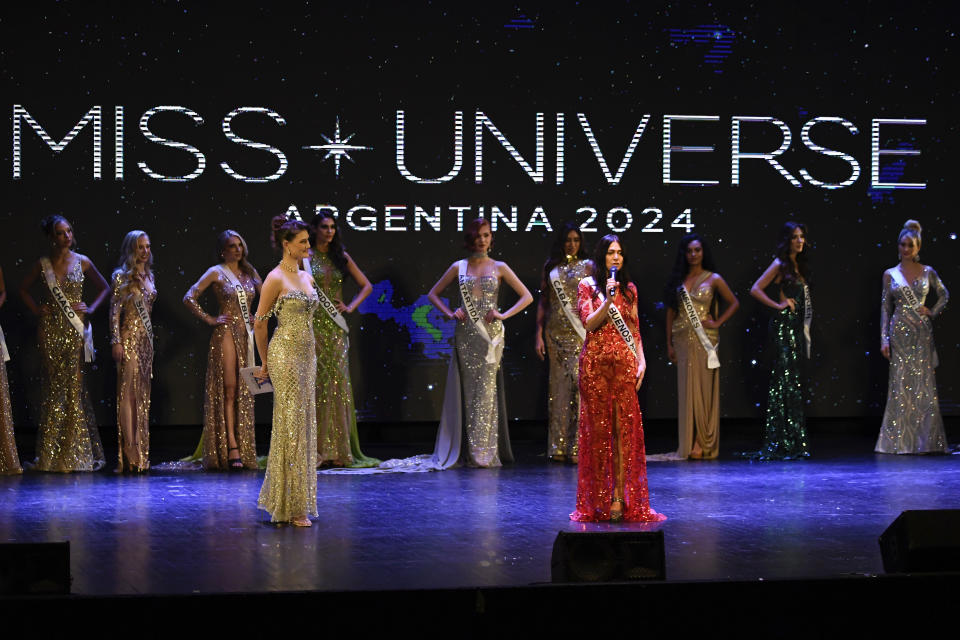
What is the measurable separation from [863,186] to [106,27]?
5751 millimetres

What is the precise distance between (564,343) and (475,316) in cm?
65

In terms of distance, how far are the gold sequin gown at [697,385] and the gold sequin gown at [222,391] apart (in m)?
2.93

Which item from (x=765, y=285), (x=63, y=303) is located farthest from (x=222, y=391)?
(x=765, y=285)

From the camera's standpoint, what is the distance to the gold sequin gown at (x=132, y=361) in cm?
820

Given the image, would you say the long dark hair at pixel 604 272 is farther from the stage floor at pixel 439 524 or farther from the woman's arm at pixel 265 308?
the woman's arm at pixel 265 308

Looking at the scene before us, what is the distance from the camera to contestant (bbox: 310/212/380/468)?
8.46 metres

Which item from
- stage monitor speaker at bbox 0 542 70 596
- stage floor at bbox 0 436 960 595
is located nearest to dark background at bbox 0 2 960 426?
stage floor at bbox 0 436 960 595

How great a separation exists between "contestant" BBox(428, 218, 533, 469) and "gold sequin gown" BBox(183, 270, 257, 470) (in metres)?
1.24

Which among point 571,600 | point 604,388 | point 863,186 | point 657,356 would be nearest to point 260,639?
point 571,600

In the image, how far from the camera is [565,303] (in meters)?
8.49

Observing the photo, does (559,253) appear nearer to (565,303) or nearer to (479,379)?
(565,303)

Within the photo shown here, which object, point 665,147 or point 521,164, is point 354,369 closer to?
point 521,164

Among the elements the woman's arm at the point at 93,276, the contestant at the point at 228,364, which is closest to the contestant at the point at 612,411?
the contestant at the point at 228,364

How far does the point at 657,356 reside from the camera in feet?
32.3
